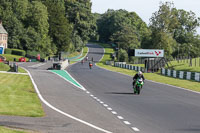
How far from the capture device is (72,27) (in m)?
143

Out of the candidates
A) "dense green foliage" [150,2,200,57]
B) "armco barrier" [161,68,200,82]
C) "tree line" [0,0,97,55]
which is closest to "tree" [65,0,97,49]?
"tree line" [0,0,97,55]

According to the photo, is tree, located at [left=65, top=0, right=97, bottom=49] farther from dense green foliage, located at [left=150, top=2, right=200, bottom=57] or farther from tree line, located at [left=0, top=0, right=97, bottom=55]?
dense green foliage, located at [left=150, top=2, right=200, bottom=57]

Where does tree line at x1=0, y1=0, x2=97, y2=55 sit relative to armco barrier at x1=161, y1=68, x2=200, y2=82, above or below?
above

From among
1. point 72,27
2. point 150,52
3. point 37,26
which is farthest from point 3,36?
point 72,27

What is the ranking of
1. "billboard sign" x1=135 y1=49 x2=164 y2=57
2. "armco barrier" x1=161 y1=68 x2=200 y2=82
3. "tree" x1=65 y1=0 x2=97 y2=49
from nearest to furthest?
"armco barrier" x1=161 y1=68 x2=200 y2=82 → "billboard sign" x1=135 y1=49 x2=164 y2=57 → "tree" x1=65 y1=0 x2=97 y2=49

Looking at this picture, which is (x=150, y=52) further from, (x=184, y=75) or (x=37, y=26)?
(x=37, y=26)

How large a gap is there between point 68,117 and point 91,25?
143 meters

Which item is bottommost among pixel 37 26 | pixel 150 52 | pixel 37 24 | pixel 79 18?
pixel 150 52

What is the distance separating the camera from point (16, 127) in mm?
10719

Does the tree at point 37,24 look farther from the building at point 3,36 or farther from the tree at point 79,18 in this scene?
the tree at point 79,18

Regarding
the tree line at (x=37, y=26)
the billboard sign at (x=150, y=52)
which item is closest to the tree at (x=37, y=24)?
the tree line at (x=37, y=26)

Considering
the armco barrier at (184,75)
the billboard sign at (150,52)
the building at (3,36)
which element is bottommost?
the armco barrier at (184,75)

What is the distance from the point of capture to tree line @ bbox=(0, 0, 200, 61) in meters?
106

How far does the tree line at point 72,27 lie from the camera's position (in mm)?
105500
